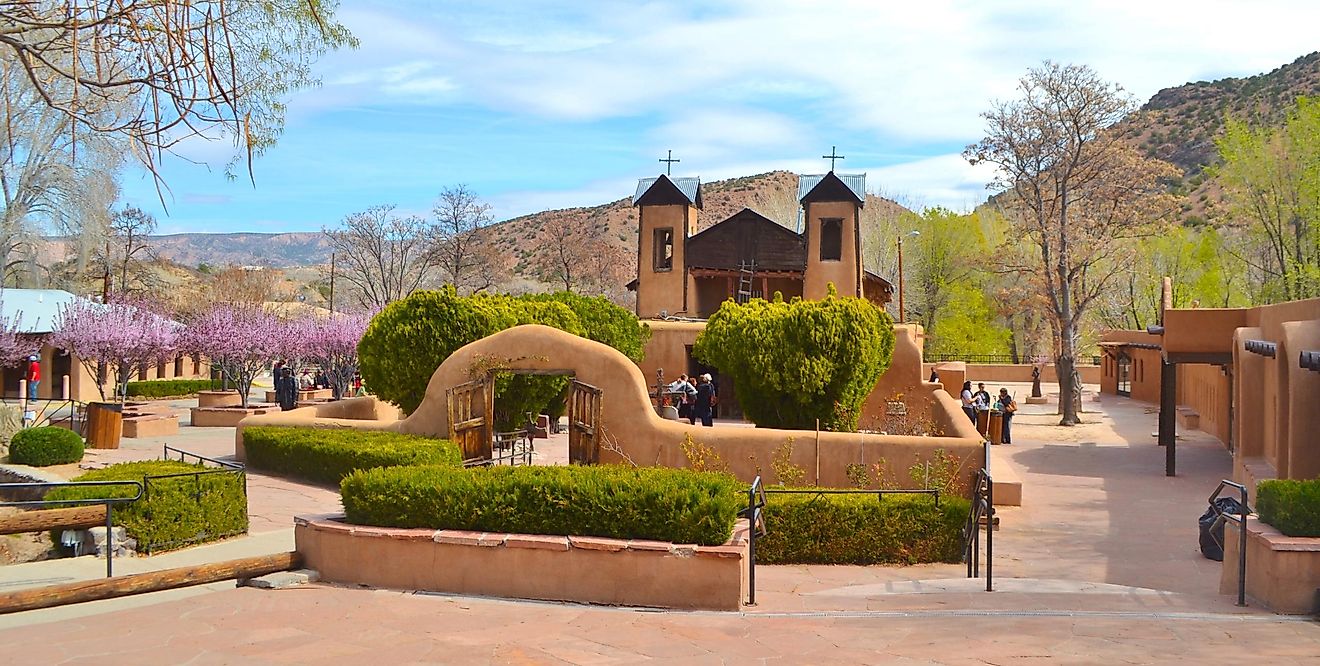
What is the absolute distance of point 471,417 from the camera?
16.9 metres

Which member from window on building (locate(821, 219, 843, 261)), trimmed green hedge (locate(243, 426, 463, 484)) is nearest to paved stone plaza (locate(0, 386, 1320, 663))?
trimmed green hedge (locate(243, 426, 463, 484))

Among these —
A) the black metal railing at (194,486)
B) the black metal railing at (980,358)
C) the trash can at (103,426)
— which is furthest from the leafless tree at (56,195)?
the black metal railing at (980,358)

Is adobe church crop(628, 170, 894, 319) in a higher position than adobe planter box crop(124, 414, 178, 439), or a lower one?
higher

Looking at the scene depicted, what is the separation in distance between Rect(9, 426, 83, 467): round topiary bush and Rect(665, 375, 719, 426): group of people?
1247cm

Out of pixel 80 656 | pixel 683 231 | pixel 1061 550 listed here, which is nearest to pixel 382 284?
pixel 683 231

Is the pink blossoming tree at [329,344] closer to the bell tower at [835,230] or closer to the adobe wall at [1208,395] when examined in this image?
the bell tower at [835,230]

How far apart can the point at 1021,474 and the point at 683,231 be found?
17335 millimetres

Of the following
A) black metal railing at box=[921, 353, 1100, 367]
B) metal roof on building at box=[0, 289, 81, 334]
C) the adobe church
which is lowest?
black metal railing at box=[921, 353, 1100, 367]

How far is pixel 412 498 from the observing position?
9.39 meters

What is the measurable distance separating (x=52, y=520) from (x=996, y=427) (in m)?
23.0

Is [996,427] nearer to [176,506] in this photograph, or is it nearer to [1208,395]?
[1208,395]

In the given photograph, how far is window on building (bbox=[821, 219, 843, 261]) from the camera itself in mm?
35219

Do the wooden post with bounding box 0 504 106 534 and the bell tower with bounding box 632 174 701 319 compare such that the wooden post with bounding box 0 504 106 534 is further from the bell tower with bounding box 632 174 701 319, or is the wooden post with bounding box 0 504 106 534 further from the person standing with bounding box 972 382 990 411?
the bell tower with bounding box 632 174 701 319

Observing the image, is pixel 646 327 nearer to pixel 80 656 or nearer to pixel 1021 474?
pixel 1021 474
